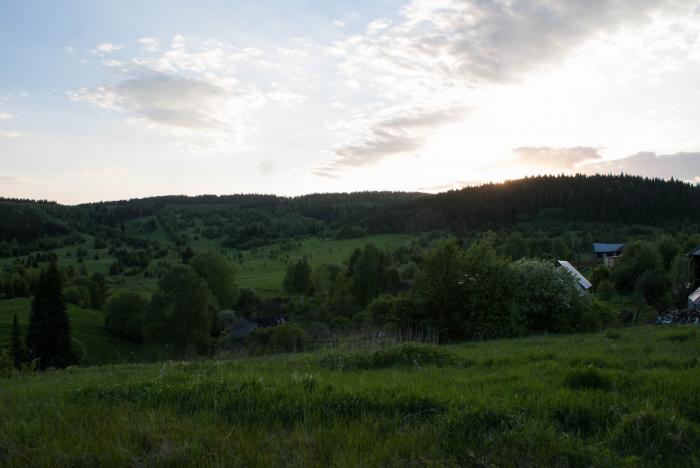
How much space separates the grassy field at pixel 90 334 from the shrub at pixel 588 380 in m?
52.1

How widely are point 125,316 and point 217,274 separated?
51.4 ft

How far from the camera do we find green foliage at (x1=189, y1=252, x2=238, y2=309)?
74.6 metres

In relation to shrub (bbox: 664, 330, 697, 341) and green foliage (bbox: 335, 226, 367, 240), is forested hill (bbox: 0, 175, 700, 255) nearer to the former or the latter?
green foliage (bbox: 335, 226, 367, 240)

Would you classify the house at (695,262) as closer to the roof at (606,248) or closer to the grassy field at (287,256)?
the roof at (606,248)

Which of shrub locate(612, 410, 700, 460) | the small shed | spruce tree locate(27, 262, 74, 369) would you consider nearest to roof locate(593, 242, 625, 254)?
the small shed

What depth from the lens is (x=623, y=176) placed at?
587 feet

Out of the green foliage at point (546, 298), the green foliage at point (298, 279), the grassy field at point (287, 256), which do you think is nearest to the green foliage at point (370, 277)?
the green foliage at point (298, 279)

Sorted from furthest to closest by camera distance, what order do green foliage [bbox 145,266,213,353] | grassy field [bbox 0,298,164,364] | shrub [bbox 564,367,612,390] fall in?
grassy field [bbox 0,298,164,364] < green foliage [bbox 145,266,213,353] < shrub [bbox 564,367,612,390]

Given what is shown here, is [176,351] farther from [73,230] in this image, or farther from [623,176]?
[623,176]

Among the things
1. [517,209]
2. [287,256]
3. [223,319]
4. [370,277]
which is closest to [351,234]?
[287,256]

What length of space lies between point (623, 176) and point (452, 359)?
671 ft

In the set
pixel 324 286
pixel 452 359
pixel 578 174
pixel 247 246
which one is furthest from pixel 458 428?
pixel 578 174

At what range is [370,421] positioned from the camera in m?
5.00

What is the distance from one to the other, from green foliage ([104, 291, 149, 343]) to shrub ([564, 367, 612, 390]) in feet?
225
